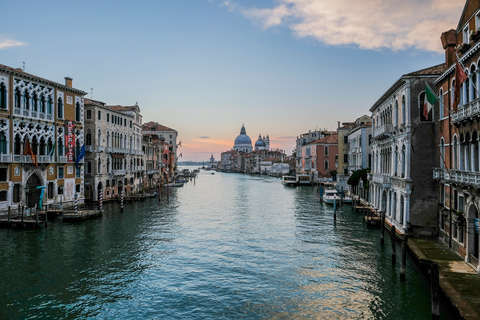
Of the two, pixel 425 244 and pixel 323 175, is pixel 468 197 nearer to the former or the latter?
pixel 425 244

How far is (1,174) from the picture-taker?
24859 millimetres

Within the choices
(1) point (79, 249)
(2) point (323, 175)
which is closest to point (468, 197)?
(1) point (79, 249)

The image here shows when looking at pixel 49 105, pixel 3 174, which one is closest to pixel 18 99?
pixel 49 105

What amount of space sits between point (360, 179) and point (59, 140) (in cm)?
2862

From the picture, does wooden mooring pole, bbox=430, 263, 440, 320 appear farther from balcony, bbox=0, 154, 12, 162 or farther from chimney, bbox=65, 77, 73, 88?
chimney, bbox=65, 77, 73, 88

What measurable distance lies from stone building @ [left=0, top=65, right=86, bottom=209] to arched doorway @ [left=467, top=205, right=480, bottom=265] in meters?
25.9

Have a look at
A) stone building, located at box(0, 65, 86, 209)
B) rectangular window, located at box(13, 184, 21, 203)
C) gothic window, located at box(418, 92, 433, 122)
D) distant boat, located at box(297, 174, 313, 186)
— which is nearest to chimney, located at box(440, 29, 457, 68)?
gothic window, located at box(418, 92, 433, 122)

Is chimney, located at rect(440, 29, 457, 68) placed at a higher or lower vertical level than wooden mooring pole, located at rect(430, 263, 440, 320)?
higher

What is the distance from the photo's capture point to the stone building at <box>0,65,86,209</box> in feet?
83.0

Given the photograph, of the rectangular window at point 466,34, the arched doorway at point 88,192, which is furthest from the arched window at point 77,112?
the rectangular window at point 466,34

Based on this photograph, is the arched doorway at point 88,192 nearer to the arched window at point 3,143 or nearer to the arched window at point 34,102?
the arched window at point 34,102

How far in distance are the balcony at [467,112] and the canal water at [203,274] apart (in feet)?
21.6

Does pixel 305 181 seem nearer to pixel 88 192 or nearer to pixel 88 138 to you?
pixel 88 192

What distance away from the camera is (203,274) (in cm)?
1567
